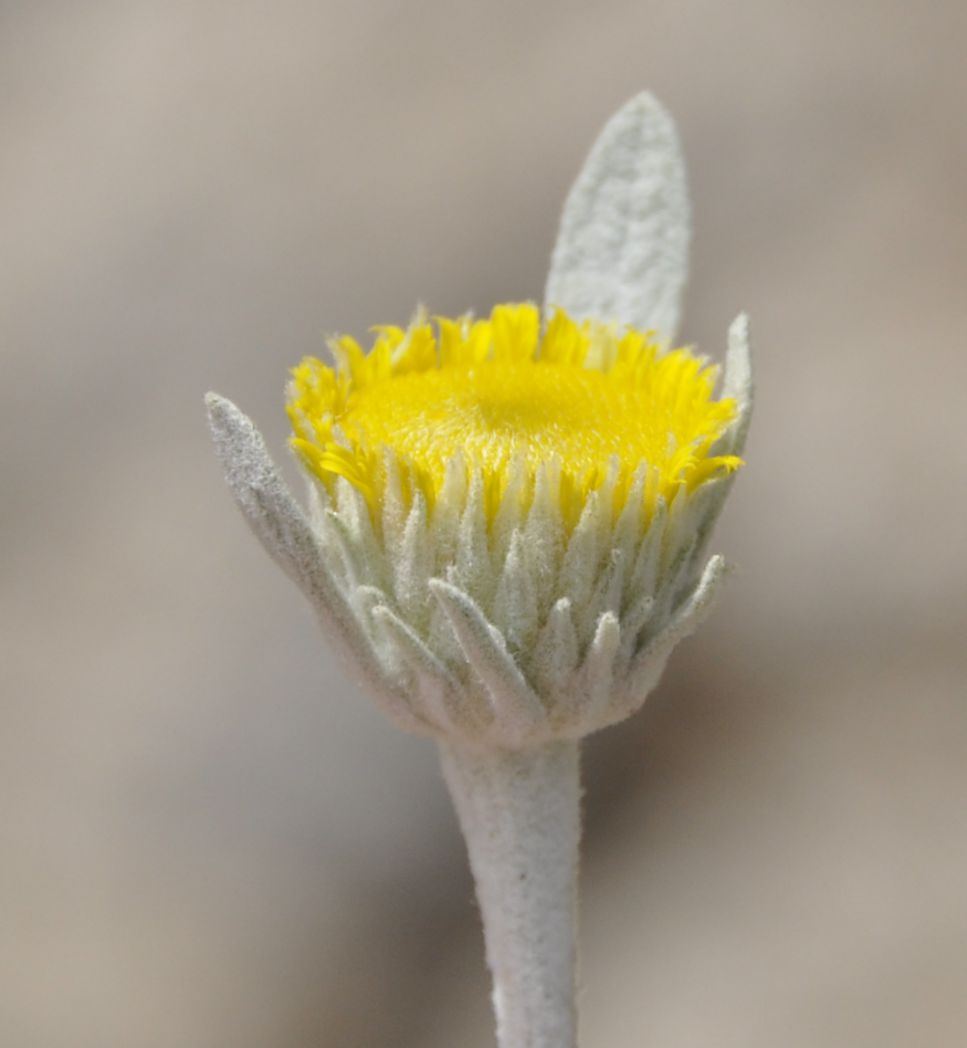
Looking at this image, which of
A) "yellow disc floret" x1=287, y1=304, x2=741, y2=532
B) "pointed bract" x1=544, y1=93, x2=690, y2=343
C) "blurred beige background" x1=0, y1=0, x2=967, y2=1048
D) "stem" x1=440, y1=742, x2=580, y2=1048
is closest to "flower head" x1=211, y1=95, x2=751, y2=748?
"yellow disc floret" x1=287, y1=304, x2=741, y2=532

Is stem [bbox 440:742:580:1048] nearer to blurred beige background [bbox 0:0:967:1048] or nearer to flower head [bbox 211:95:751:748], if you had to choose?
flower head [bbox 211:95:751:748]

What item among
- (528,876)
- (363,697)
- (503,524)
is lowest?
(528,876)

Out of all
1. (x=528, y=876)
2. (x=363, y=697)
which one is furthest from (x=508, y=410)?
(x=363, y=697)

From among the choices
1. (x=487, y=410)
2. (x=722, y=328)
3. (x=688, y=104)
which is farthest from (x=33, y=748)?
(x=487, y=410)

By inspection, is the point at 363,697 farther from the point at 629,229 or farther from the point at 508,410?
the point at 508,410

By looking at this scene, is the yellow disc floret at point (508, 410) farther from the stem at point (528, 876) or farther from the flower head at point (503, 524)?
the stem at point (528, 876)

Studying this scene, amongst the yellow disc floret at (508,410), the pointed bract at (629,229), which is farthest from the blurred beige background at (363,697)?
the yellow disc floret at (508,410)
